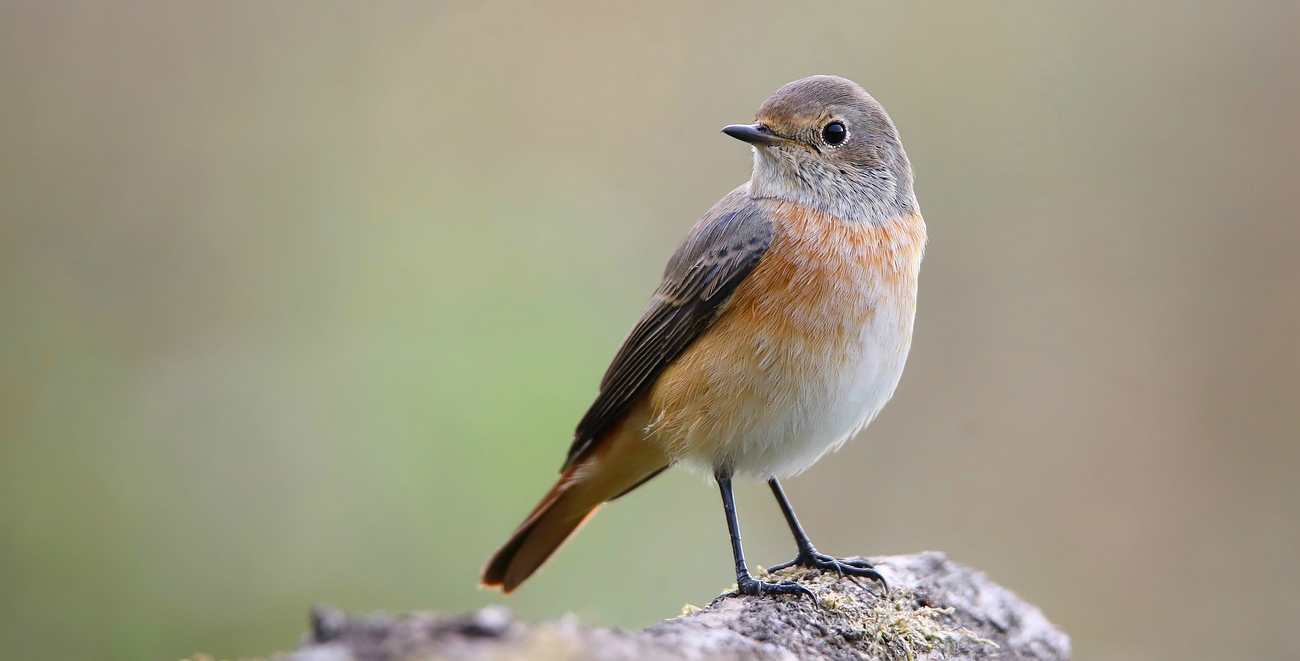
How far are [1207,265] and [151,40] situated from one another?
9016mm

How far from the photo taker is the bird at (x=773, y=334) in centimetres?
412

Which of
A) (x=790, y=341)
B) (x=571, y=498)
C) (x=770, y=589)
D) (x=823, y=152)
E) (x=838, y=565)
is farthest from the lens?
(x=571, y=498)

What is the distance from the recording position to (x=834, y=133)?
468 cm

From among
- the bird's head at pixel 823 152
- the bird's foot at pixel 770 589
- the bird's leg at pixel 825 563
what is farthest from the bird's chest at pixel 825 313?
the bird's foot at pixel 770 589

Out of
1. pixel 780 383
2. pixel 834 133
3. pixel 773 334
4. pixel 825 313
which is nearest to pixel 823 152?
pixel 834 133

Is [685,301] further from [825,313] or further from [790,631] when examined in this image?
[790,631]

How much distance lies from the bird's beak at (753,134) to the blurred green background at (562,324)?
2.88 m

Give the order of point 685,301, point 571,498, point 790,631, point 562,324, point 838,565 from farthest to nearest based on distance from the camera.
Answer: point 562,324
point 571,498
point 685,301
point 838,565
point 790,631

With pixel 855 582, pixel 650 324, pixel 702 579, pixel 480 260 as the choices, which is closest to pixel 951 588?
pixel 855 582

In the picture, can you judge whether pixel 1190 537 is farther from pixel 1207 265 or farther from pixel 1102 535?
pixel 1207 265

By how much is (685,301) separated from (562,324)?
304 centimetres

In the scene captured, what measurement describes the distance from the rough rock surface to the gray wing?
1.09 meters

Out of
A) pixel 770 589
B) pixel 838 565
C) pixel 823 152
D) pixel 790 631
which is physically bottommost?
pixel 790 631

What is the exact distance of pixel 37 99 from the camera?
319 inches
